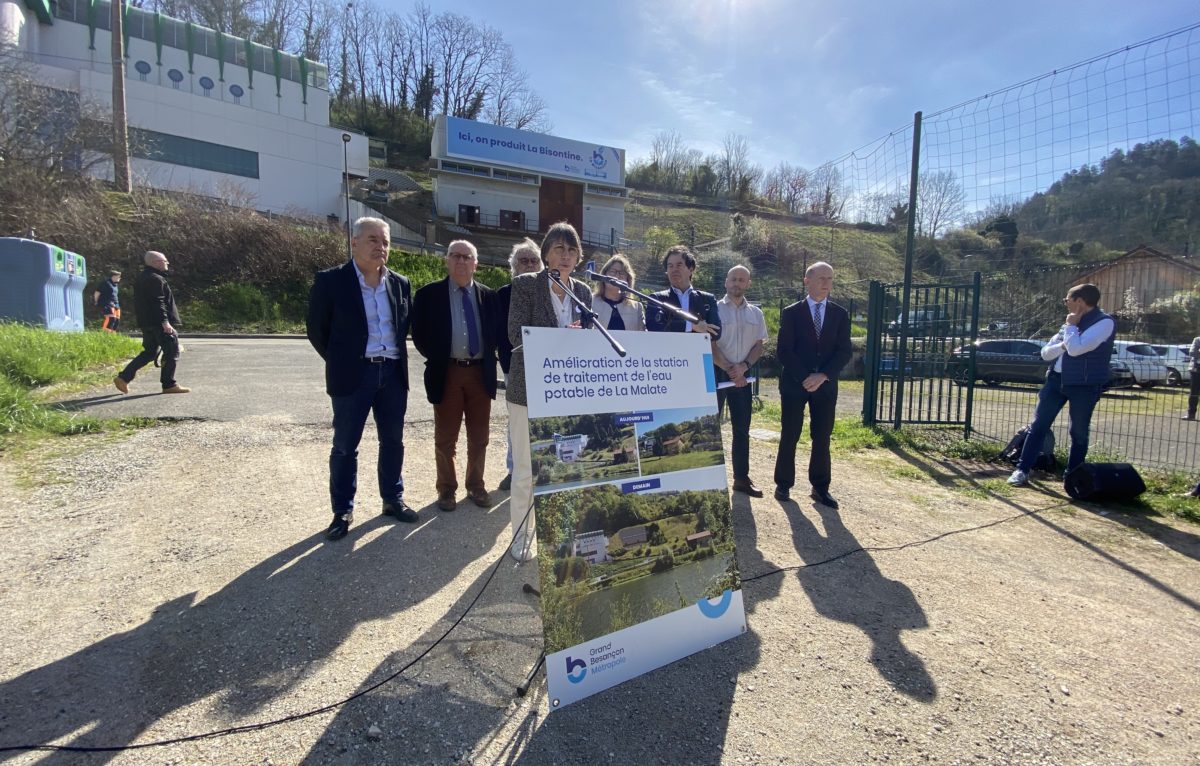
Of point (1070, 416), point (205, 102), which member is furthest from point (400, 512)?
point (205, 102)

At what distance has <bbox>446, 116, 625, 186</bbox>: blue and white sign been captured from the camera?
3422 cm

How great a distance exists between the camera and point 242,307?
20.2m

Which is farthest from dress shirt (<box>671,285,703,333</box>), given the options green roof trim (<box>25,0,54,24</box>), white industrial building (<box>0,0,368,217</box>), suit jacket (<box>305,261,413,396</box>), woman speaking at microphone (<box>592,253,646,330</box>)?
green roof trim (<box>25,0,54,24</box>)

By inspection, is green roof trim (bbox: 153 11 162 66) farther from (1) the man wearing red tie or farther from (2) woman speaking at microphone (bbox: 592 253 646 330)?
(1) the man wearing red tie

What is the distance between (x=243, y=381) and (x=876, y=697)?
9.48 m

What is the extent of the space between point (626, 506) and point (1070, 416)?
16.1ft

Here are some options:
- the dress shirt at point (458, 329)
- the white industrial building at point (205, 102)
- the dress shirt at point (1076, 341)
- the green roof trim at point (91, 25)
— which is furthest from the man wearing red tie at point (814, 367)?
the green roof trim at point (91, 25)

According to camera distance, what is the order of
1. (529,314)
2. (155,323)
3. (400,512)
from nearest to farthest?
(529,314)
(400,512)
(155,323)

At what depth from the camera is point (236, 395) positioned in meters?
7.71

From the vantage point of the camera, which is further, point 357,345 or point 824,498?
point 824,498

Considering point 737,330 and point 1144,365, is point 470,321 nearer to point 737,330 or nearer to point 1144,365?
point 737,330

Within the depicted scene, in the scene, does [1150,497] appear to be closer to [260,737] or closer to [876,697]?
[876,697]

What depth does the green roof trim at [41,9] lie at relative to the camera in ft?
93.7

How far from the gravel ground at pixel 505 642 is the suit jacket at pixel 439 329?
1055 mm
